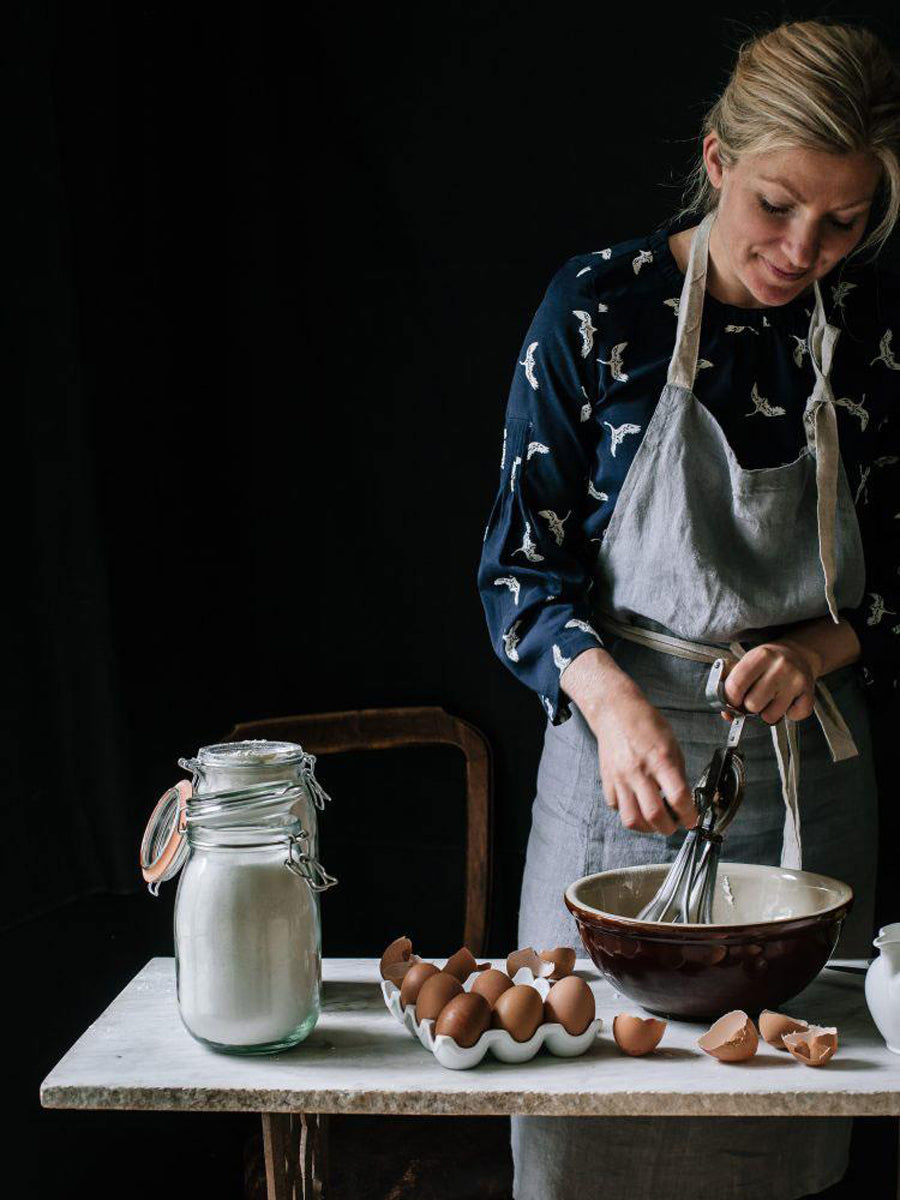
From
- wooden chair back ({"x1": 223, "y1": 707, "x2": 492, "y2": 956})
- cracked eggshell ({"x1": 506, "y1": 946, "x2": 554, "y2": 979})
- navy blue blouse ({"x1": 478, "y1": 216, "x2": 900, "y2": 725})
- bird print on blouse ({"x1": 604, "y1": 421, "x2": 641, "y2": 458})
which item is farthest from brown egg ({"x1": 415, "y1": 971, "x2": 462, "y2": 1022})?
wooden chair back ({"x1": 223, "y1": 707, "x2": 492, "y2": 956})

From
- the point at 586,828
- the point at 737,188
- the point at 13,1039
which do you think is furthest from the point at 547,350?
the point at 13,1039

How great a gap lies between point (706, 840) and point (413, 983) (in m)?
0.27

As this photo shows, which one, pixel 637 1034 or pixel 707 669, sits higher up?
pixel 707 669

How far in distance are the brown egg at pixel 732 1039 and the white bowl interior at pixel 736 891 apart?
0.16 m

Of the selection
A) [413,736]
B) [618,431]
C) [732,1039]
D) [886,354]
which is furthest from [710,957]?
[413,736]

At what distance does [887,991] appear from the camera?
37.5 inches

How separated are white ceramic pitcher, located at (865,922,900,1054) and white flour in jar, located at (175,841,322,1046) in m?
0.42

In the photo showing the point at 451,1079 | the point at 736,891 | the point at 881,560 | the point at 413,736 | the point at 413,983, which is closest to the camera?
the point at 451,1079

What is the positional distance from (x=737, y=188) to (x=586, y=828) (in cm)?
69

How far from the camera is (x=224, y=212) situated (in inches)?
81.3

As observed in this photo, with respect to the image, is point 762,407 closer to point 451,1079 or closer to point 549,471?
point 549,471

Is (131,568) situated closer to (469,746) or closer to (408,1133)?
(469,746)

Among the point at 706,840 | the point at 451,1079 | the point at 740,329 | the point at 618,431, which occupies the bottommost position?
the point at 451,1079

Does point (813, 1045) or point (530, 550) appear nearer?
point (813, 1045)
